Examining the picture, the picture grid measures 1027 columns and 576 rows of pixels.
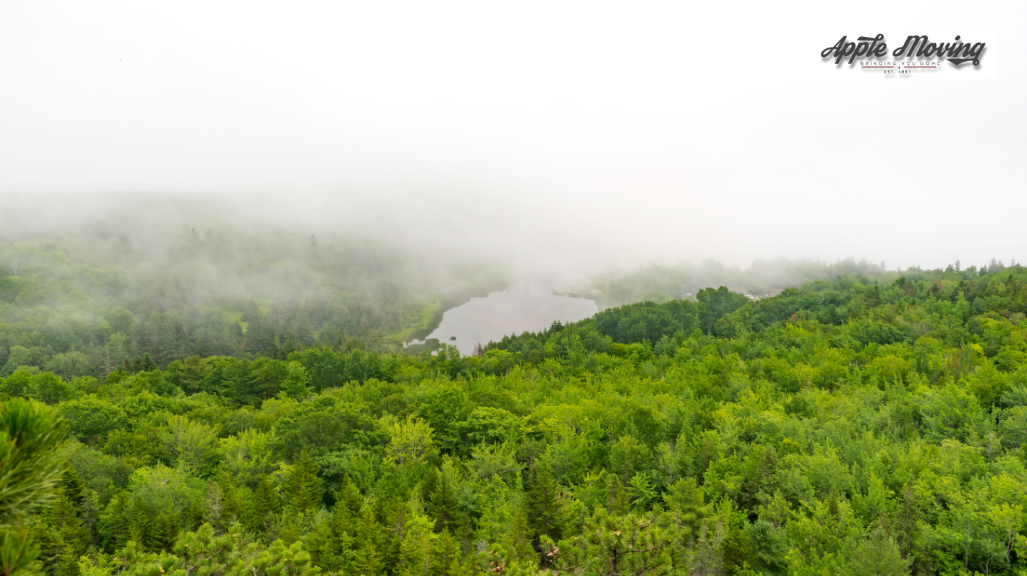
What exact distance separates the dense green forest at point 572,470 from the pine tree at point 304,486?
0.22 m

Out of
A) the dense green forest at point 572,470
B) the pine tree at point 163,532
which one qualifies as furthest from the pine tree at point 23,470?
the pine tree at point 163,532

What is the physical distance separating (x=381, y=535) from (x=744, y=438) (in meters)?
50.7

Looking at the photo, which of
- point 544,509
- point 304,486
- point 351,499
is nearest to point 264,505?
point 304,486

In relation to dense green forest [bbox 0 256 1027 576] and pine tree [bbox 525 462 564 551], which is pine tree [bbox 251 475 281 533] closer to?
dense green forest [bbox 0 256 1027 576]

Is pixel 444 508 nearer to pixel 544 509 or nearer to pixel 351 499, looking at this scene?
pixel 351 499

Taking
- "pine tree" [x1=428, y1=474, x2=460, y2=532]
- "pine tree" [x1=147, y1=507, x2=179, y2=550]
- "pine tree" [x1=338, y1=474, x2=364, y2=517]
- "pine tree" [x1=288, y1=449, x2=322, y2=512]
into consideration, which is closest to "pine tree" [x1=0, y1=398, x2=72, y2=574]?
"pine tree" [x1=428, y1=474, x2=460, y2=532]

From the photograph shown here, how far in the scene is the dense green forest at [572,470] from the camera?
3534cm

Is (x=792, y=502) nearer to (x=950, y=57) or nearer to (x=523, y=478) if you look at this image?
(x=523, y=478)

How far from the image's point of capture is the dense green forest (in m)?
35.3

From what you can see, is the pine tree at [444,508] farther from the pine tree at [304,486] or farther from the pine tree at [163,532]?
the pine tree at [163,532]

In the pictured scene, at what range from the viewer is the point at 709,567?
3966 centimetres

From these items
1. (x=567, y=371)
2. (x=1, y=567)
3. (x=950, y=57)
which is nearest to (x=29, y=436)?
(x=1, y=567)

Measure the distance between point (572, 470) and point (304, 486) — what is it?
1257 inches

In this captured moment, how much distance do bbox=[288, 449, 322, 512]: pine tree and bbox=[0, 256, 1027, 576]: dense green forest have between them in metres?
0.22
